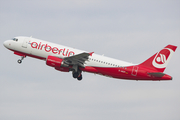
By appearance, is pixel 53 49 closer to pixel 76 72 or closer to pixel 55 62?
pixel 55 62

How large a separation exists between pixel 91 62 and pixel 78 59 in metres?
2.32

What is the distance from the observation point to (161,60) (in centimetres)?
4681

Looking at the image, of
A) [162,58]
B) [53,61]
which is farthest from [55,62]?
[162,58]

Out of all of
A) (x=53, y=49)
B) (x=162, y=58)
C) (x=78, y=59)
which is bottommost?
(x=78, y=59)

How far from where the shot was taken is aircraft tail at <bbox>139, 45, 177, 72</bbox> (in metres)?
46.6

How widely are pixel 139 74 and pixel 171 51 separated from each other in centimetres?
664

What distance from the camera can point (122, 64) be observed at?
46344mm

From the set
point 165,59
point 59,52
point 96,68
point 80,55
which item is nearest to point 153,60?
point 165,59

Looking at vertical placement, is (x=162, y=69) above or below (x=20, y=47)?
below

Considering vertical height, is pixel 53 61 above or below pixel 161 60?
below

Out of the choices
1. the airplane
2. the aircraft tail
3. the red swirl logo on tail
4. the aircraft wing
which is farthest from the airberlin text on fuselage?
the red swirl logo on tail

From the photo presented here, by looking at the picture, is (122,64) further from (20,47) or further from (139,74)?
(20,47)

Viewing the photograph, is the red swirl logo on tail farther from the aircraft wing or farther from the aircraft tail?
the aircraft wing

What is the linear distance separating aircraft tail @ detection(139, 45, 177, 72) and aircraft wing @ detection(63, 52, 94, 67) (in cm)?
996
